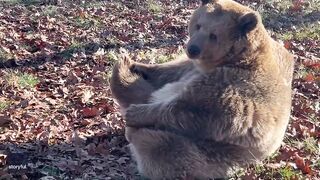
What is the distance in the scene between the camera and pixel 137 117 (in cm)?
515

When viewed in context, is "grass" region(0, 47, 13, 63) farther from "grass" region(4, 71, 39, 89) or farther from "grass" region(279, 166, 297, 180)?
"grass" region(279, 166, 297, 180)

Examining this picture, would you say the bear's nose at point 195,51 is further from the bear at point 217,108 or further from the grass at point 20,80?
the grass at point 20,80

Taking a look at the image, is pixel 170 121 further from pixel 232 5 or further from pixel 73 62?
pixel 73 62

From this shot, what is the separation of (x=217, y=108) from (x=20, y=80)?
12.6 ft

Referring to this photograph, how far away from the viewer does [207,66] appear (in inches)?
211

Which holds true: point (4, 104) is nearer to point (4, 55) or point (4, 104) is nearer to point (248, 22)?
point (4, 55)

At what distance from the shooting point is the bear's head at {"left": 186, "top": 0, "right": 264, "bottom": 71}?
5191mm

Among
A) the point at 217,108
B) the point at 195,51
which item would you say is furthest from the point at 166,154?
the point at 195,51

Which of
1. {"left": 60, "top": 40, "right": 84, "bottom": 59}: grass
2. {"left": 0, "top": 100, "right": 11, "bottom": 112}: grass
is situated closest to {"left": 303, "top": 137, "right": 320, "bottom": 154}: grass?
{"left": 0, "top": 100, "right": 11, "bottom": 112}: grass

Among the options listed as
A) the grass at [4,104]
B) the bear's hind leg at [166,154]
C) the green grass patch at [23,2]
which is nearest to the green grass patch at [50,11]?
the green grass patch at [23,2]

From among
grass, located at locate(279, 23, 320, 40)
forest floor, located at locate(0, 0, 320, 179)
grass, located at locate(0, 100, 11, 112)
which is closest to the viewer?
forest floor, located at locate(0, 0, 320, 179)

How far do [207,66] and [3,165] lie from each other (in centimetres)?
212

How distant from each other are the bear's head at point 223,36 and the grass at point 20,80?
3.24 meters

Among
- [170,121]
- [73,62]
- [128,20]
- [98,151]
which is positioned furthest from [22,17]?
[170,121]
